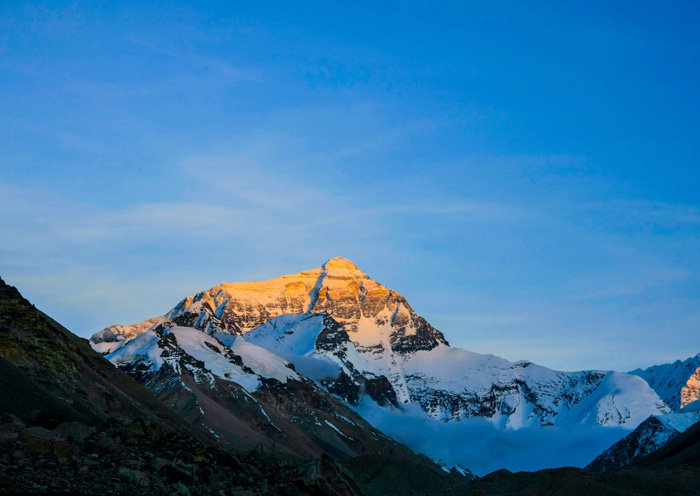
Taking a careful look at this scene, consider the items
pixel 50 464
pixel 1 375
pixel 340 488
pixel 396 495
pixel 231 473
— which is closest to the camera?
pixel 50 464

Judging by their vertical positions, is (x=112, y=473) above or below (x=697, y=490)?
below

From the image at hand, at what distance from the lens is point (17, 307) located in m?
124

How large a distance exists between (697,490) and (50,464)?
160ft

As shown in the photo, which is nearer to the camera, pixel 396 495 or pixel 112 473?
pixel 112 473

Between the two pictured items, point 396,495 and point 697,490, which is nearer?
point 697,490

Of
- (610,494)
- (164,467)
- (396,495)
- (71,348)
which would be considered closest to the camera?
(164,467)

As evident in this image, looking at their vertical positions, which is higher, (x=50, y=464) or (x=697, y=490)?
(x=697, y=490)

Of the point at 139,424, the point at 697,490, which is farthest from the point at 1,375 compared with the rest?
the point at 697,490

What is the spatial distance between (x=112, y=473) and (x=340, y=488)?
1030 inches

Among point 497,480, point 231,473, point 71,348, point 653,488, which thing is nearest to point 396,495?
point 71,348

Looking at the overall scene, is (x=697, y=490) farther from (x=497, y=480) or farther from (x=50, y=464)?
(x=50, y=464)

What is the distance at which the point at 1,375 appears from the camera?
74.8 metres

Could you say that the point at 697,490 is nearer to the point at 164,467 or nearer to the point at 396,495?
the point at 164,467

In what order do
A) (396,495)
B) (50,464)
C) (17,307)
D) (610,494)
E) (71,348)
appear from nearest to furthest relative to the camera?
(50,464)
(610,494)
(17,307)
(71,348)
(396,495)
